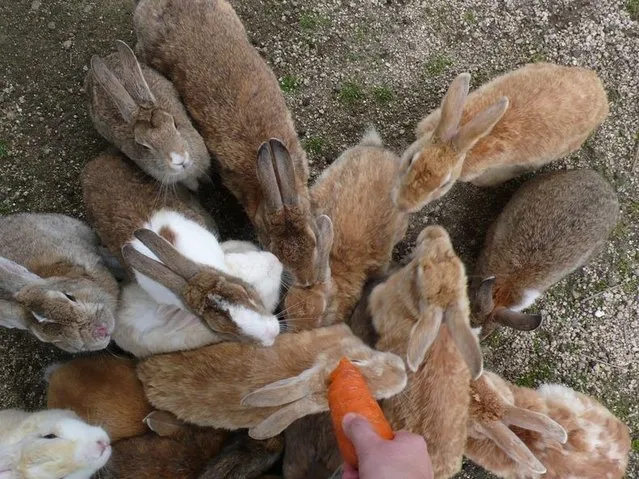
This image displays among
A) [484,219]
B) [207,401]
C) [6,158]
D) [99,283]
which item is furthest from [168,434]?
[484,219]

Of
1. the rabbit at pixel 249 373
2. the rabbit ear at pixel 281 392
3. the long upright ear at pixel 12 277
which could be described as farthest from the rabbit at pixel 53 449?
the rabbit ear at pixel 281 392

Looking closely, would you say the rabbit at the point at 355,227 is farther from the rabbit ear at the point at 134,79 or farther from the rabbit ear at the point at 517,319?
the rabbit ear at the point at 134,79

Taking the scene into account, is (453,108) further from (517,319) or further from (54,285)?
(54,285)

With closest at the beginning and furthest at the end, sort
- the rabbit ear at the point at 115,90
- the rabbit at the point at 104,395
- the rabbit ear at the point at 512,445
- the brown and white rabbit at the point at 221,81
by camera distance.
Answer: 1. the rabbit ear at the point at 512,445
2. the rabbit ear at the point at 115,90
3. the rabbit at the point at 104,395
4. the brown and white rabbit at the point at 221,81

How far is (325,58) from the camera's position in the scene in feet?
16.6

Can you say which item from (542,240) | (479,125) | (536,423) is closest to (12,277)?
(479,125)

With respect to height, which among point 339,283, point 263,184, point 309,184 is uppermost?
point 263,184

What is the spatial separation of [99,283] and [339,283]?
1621 millimetres

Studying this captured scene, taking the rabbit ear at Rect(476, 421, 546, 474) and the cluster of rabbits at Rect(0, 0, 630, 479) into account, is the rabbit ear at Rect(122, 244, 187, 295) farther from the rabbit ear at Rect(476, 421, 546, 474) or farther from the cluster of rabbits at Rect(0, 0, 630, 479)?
the rabbit ear at Rect(476, 421, 546, 474)

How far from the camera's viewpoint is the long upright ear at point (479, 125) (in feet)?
13.0

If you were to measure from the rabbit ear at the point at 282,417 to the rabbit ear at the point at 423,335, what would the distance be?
2.09 ft

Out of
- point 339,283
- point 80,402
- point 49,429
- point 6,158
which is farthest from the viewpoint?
point 6,158

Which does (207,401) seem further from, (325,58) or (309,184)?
(325,58)

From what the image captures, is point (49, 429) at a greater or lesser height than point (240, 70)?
lesser
